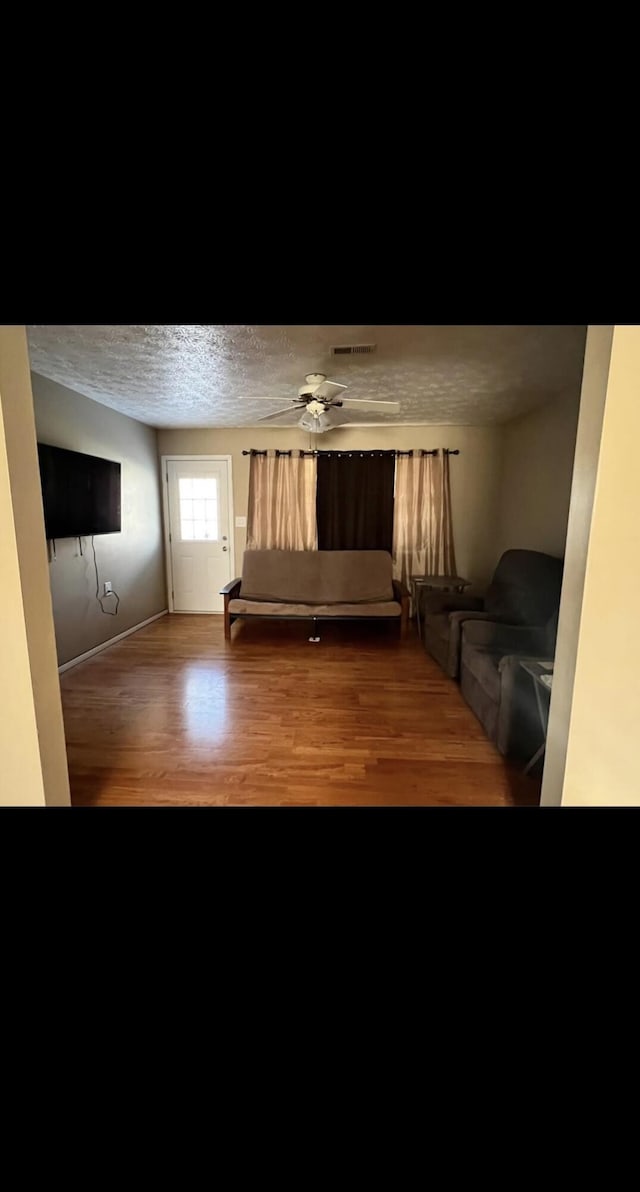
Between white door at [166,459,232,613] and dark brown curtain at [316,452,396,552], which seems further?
white door at [166,459,232,613]

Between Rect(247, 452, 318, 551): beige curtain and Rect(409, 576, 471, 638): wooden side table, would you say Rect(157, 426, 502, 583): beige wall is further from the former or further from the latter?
Rect(409, 576, 471, 638): wooden side table

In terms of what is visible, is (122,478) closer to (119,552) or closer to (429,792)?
(119,552)

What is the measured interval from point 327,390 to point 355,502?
179 centimetres

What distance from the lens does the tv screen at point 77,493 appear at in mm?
2928

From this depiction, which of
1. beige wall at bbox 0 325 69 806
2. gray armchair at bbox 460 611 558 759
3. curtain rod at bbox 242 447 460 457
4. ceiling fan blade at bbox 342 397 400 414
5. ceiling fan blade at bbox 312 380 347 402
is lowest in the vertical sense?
gray armchair at bbox 460 611 558 759

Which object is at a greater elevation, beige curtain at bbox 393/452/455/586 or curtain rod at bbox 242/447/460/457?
curtain rod at bbox 242/447/460/457

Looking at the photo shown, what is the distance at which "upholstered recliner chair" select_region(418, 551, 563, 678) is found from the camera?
2.80 m

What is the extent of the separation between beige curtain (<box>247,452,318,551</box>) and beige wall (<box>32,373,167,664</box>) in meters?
1.13

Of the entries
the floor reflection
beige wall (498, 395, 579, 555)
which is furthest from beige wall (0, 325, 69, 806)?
beige wall (498, 395, 579, 555)

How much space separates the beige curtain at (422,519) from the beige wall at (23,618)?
3.98 metres

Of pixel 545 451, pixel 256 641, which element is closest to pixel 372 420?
pixel 545 451

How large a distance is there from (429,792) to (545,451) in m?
3.05

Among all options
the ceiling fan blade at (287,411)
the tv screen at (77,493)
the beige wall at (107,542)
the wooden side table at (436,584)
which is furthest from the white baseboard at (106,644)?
the wooden side table at (436,584)
